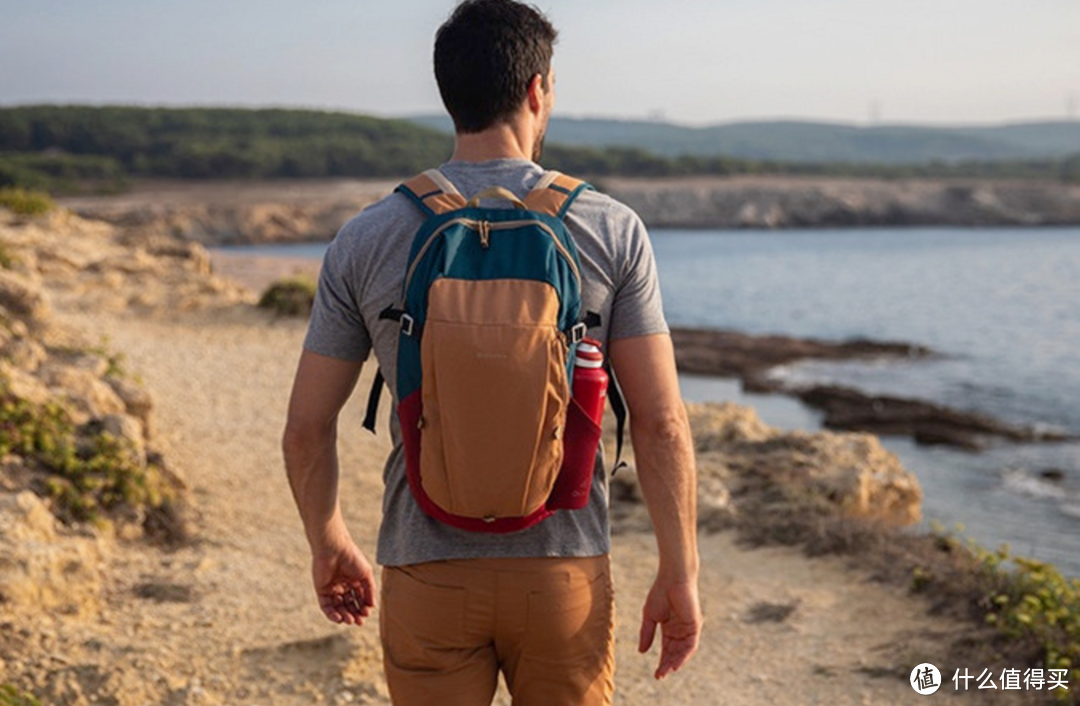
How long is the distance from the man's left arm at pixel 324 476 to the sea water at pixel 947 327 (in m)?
8.49

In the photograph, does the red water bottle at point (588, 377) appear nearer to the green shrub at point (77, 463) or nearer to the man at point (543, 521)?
the man at point (543, 521)

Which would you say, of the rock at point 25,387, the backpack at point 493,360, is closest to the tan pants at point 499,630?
the backpack at point 493,360

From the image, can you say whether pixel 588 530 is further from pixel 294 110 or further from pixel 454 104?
pixel 294 110

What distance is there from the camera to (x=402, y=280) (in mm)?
2125

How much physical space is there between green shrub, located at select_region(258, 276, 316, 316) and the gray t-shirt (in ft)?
42.5

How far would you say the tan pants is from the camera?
2.15 metres

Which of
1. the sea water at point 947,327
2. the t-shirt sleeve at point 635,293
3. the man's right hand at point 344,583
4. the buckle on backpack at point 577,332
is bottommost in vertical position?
the sea water at point 947,327

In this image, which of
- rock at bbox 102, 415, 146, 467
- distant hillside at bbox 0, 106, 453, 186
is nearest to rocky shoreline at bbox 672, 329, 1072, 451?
rock at bbox 102, 415, 146, 467

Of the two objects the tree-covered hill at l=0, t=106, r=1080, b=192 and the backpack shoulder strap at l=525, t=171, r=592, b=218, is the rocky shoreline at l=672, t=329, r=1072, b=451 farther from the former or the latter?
the tree-covered hill at l=0, t=106, r=1080, b=192

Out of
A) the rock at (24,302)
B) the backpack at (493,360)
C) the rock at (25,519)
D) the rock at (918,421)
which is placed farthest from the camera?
the rock at (918,421)

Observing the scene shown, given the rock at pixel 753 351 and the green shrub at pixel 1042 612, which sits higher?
the green shrub at pixel 1042 612

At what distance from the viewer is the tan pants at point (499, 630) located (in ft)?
7.05

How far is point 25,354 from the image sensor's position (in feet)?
25.7

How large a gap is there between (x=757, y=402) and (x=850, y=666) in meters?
13.5
